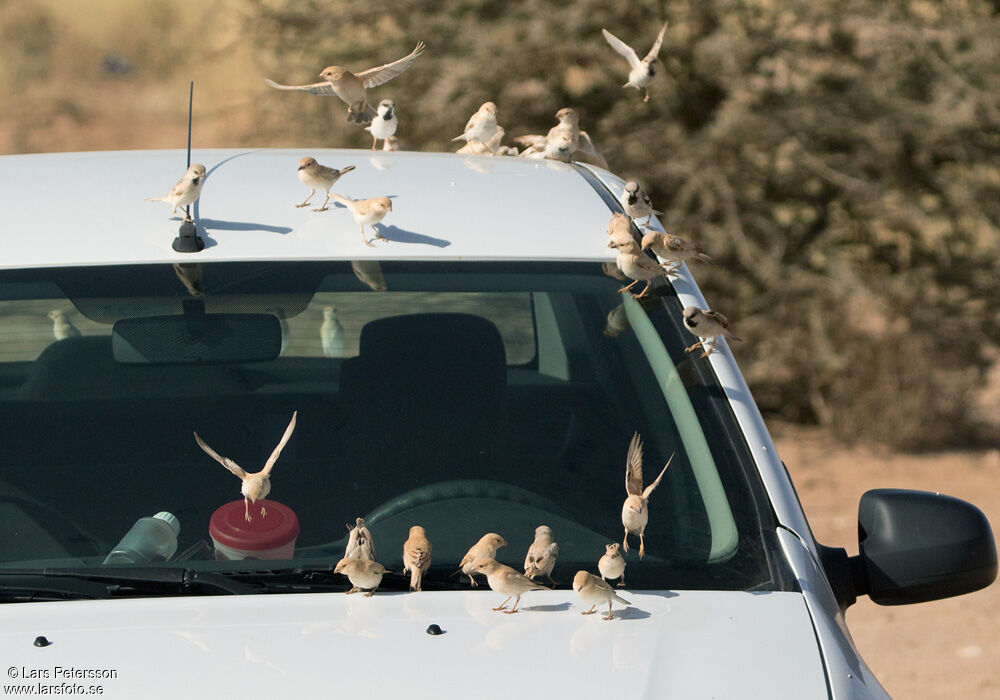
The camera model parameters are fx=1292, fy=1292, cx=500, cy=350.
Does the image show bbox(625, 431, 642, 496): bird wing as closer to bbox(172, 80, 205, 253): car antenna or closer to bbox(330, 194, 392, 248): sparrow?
bbox(330, 194, 392, 248): sparrow

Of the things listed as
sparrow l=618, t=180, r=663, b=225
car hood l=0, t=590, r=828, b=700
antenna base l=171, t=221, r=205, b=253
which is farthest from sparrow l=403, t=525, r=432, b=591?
sparrow l=618, t=180, r=663, b=225

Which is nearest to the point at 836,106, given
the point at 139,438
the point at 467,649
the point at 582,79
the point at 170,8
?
the point at 582,79

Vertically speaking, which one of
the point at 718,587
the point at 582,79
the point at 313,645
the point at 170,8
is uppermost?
the point at 170,8

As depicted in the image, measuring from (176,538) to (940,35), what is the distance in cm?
720

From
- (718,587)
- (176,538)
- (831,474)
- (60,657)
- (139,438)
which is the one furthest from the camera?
(831,474)

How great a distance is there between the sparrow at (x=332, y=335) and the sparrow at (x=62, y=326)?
64cm

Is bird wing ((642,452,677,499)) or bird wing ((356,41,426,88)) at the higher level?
bird wing ((356,41,426,88))

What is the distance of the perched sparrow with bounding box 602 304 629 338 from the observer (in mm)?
2490

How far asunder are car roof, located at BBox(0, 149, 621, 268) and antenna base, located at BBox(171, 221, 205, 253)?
0.01 meters

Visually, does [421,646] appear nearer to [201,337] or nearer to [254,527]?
[254,527]

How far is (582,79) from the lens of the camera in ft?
27.9

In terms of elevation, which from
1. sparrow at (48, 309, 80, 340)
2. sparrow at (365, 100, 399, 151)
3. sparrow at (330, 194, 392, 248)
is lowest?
sparrow at (330, 194, 392, 248)

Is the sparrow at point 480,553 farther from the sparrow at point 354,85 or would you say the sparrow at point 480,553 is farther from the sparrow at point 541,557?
the sparrow at point 354,85

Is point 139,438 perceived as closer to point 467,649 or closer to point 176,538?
point 176,538
